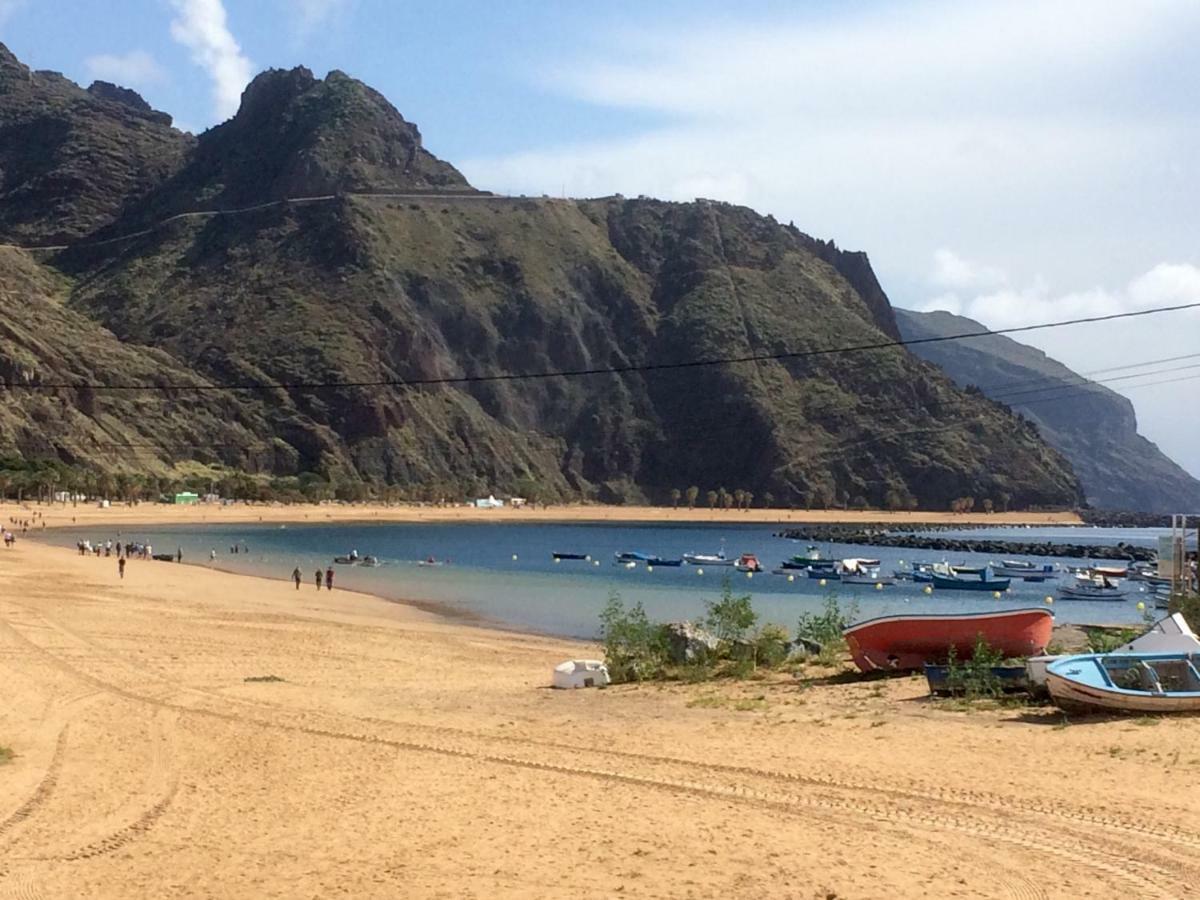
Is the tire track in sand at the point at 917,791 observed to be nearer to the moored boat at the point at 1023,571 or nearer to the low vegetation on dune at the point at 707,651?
the low vegetation on dune at the point at 707,651

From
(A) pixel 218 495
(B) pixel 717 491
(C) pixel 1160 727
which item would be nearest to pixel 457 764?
(C) pixel 1160 727

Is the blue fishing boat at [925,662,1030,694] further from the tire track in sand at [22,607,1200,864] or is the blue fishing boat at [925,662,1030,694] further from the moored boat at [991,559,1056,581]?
the moored boat at [991,559,1056,581]

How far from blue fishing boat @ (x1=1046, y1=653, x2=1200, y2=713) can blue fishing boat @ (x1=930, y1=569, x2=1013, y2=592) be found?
5460 cm

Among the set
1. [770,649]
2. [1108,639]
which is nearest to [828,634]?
[770,649]

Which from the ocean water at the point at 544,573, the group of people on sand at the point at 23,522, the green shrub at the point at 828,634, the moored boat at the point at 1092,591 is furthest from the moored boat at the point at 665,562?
the green shrub at the point at 828,634

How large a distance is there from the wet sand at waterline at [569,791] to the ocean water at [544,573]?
1488cm

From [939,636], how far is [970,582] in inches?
2042

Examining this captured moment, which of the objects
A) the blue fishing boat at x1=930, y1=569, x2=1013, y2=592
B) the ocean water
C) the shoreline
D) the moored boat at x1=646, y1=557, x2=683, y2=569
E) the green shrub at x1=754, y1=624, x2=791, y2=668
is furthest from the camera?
the shoreline

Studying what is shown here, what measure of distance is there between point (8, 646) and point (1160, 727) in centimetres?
2086

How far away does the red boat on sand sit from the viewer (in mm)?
20188

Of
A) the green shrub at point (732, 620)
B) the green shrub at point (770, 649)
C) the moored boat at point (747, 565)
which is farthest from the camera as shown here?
the moored boat at point (747, 565)

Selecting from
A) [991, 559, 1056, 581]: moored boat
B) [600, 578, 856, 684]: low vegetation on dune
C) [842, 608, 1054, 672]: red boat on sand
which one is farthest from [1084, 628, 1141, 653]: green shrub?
[991, 559, 1056, 581]: moored boat

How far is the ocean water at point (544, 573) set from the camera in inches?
2005

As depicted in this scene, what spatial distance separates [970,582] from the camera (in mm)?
69500
